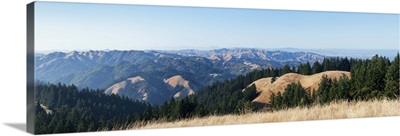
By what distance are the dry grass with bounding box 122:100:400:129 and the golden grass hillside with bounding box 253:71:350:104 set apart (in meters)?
0.38

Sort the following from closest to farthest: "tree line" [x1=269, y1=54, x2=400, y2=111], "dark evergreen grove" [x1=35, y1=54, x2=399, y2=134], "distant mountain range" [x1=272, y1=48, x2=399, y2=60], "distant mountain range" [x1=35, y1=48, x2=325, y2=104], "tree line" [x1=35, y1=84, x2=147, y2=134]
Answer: "tree line" [x1=35, y1=84, x2=147, y2=134], "dark evergreen grove" [x1=35, y1=54, x2=399, y2=134], "distant mountain range" [x1=35, y1=48, x2=325, y2=104], "tree line" [x1=269, y1=54, x2=400, y2=111], "distant mountain range" [x1=272, y1=48, x2=399, y2=60]

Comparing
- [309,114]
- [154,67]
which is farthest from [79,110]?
[309,114]

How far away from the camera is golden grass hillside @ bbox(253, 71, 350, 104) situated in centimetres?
1374

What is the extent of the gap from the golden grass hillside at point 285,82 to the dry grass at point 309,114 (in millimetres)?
382

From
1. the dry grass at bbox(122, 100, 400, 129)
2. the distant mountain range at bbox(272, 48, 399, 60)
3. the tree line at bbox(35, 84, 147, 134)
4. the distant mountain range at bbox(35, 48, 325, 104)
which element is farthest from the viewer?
the distant mountain range at bbox(272, 48, 399, 60)

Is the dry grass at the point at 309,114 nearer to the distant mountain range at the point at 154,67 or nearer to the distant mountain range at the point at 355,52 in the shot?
the distant mountain range at the point at 154,67

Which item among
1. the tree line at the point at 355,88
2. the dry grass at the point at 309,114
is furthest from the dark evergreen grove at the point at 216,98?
the dry grass at the point at 309,114

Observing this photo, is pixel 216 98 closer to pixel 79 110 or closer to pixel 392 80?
pixel 79 110

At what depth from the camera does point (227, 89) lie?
44.3 feet

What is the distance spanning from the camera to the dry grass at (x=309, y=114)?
1301cm

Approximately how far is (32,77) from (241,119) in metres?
4.14

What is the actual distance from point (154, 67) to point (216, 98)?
1381mm

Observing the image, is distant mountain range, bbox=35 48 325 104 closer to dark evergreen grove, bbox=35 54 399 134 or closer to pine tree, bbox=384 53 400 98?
dark evergreen grove, bbox=35 54 399 134

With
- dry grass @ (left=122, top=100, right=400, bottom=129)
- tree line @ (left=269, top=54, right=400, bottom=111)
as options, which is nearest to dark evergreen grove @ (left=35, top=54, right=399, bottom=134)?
tree line @ (left=269, top=54, right=400, bottom=111)
